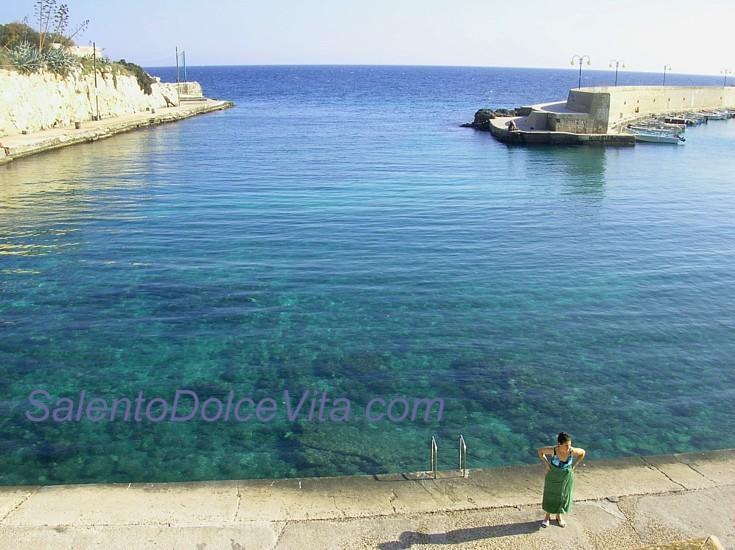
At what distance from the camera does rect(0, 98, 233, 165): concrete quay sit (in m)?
39.6

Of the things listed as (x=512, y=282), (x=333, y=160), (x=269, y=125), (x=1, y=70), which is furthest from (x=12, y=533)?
(x=269, y=125)

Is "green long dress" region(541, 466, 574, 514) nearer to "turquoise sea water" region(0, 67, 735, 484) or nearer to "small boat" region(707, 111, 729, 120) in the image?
"turquoise sea water" region(0, 67, 735, 484)

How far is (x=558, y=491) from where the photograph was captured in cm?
799

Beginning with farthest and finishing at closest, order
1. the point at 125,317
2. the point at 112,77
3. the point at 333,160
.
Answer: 1. the point at 112,77
2. the point at 333,160
3. the point at 125,317

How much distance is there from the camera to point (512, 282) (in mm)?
19516

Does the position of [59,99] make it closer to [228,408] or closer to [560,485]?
[228,408]

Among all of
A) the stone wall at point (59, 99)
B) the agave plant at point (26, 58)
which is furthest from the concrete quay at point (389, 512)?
the agave plant at point (26, 58)

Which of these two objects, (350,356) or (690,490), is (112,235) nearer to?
(350,356)

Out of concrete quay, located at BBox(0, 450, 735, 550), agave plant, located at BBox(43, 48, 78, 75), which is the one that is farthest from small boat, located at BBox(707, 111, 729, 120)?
concrete quay, located at BBox(0, 450, 735, 550)

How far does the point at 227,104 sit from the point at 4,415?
283ft

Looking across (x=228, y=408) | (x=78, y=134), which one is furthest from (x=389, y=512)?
(x=78, y=134)

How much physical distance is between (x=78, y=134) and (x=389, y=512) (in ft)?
151

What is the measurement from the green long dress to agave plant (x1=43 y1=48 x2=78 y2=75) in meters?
53.4

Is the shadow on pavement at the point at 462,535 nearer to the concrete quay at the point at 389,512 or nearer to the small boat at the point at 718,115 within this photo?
the concrete quay at the point at 389,512
